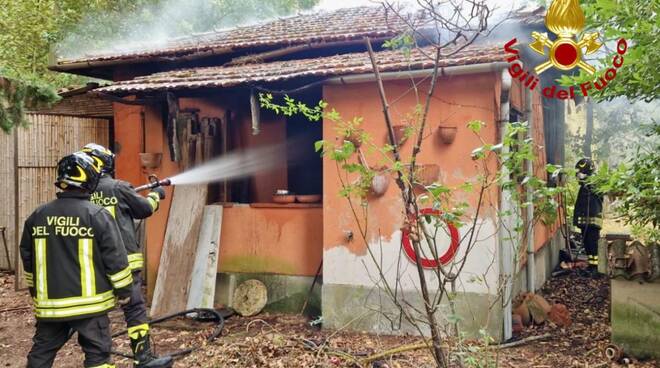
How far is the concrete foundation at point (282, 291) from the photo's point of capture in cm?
679

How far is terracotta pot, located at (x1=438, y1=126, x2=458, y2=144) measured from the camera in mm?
5676

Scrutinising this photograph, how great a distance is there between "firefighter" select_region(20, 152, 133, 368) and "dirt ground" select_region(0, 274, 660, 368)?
1463 millimetres

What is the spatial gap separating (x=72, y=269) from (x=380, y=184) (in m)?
3.48

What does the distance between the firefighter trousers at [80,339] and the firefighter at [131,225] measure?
1.04 meters

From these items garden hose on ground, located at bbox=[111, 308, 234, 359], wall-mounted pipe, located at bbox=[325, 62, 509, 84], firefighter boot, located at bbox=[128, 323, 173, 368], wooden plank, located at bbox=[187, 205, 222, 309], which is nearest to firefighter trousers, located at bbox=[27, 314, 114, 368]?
firefighter boot, located at bbox=[128, 323, 173, 368]

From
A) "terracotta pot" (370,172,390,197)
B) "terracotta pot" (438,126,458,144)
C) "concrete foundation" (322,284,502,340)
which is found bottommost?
"concrete foundation" (322,284,502,340)

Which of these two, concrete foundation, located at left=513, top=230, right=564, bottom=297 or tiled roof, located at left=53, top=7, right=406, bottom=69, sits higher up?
tiled roof, located at left=53, top=7, right=406, bottom=69

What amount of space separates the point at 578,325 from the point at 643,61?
359 centimetres

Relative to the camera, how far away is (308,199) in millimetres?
6828

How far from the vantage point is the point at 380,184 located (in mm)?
5965

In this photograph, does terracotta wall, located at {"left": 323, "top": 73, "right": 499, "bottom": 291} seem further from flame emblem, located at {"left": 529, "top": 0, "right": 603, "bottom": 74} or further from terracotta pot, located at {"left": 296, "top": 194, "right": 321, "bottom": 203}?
flame emblem, located at {"left": 529, "top": 0, "right": 603, "bottom": 74}

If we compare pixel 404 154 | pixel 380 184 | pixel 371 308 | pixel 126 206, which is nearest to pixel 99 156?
pixel 126 206

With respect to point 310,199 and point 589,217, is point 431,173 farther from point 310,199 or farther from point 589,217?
point 589,217

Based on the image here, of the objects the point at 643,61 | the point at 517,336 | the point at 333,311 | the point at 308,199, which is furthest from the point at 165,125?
the point at 643,61
